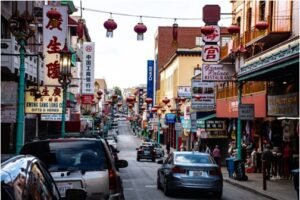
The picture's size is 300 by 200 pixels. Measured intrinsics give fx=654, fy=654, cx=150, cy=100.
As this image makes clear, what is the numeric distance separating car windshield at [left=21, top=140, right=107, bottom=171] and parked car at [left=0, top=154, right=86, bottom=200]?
3317 millimetres

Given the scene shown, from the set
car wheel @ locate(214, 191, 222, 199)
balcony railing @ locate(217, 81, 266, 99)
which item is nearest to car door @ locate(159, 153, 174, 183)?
car wheel @ locate(214, 191, 222, 199)

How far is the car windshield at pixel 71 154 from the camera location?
10133 millimetres

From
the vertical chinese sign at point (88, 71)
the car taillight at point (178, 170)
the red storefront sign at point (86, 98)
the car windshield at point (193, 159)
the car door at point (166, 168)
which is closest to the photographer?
the car taillight at point (178, 170)

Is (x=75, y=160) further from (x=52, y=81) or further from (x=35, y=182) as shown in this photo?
(x=52, y=81)

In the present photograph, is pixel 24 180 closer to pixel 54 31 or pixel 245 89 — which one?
pixel 54 31

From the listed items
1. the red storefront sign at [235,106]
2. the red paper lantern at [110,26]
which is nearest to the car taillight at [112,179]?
the red paper lantern at [110,26]

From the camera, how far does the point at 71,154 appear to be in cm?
1027

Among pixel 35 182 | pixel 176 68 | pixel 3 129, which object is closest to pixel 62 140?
pixel 35 182

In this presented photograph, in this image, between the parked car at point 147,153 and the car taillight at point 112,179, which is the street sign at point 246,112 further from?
the parked car at point 147,153

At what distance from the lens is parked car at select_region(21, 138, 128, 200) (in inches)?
390

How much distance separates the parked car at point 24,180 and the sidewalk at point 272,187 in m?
14.8

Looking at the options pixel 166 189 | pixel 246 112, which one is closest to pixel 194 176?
pixel 166 189

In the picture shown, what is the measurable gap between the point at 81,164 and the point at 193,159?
10032 millimetres

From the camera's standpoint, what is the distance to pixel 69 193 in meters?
6.99
